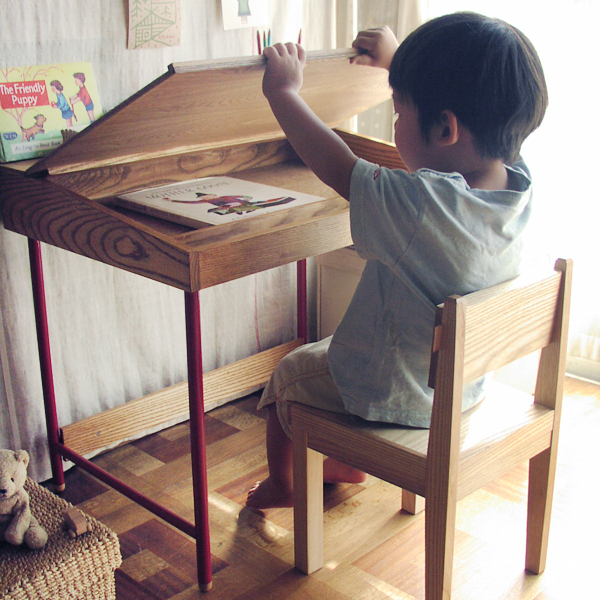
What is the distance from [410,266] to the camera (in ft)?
3.65

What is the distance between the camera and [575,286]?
7.13 feet

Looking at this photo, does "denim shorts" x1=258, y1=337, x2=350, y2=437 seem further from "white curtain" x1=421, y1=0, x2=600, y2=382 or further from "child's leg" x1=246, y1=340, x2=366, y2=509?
"white curtain" x1=421, y1=0, x2=600, y2=382

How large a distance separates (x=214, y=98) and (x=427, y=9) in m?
1.00

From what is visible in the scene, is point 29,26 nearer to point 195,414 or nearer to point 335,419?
point 195,414

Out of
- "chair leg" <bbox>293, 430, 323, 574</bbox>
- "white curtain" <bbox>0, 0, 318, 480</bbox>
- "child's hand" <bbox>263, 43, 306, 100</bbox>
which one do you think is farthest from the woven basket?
"child's hand" <bbox>263, 43, 306, 100</bbox>

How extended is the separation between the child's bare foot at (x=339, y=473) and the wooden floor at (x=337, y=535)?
4 centimetres

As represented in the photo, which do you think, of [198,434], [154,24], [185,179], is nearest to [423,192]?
[198,434]

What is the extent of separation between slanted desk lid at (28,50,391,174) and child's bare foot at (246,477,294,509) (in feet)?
2.45

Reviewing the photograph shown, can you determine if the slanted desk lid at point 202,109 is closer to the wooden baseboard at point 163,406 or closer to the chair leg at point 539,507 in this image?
the wooden baseboard at point 163,406

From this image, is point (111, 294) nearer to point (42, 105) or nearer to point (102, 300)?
point (102, 300)

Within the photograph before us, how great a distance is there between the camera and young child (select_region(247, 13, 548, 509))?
1.09 meters

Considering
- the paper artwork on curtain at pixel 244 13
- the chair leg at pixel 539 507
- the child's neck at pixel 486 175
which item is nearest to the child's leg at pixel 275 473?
the chair leg at pixel 539 507

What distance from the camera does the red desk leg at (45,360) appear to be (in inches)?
61.6

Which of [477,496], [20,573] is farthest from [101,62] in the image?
[477,496]
